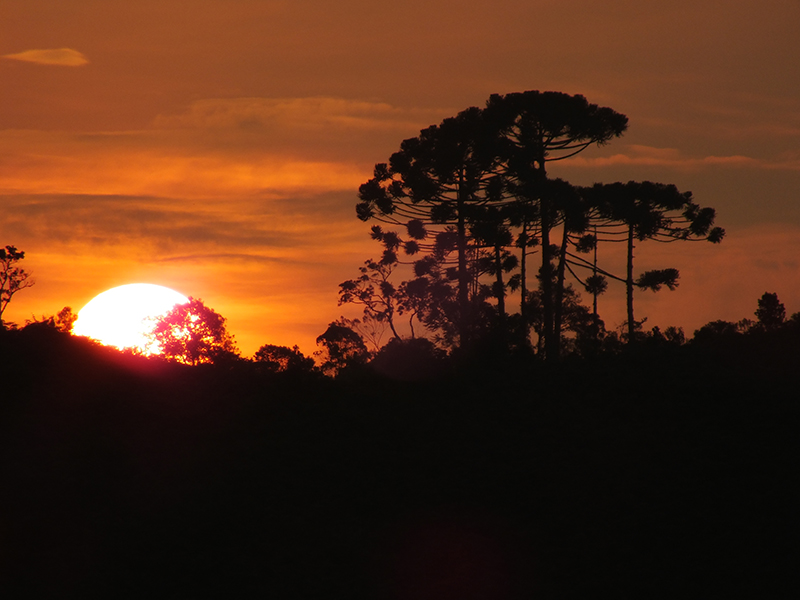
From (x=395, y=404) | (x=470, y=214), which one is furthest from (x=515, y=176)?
(x=395, y=404)

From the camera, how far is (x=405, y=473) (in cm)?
2012

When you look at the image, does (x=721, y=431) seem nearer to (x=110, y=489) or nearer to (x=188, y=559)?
(x=188, y=559)

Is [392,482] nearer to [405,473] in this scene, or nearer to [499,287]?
[405,473]

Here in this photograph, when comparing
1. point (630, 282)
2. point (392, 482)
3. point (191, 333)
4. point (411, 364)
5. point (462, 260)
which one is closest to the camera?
point (392, 482)

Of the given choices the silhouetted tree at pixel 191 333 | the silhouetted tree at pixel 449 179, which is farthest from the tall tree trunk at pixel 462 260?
the silhouetted tree at pixel 191 333

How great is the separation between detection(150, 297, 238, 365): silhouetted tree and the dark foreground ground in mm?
44090

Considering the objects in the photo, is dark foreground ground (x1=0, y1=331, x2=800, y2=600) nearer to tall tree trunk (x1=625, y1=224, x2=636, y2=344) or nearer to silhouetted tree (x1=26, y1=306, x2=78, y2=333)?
silhouetted tree (x1=26, y1=306, x2=78, y2=333)

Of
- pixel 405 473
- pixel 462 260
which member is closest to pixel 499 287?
pixel 462 260

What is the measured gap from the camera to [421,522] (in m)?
17.7

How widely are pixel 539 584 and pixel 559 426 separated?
8.13m

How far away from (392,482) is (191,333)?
57.0m

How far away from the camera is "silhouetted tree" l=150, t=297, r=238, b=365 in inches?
2788

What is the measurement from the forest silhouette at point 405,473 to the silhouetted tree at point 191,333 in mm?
42009

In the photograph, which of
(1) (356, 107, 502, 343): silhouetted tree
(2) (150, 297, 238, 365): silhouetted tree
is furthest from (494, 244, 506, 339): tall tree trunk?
(2) (150, 297, 238, 365): silhouetted tree
